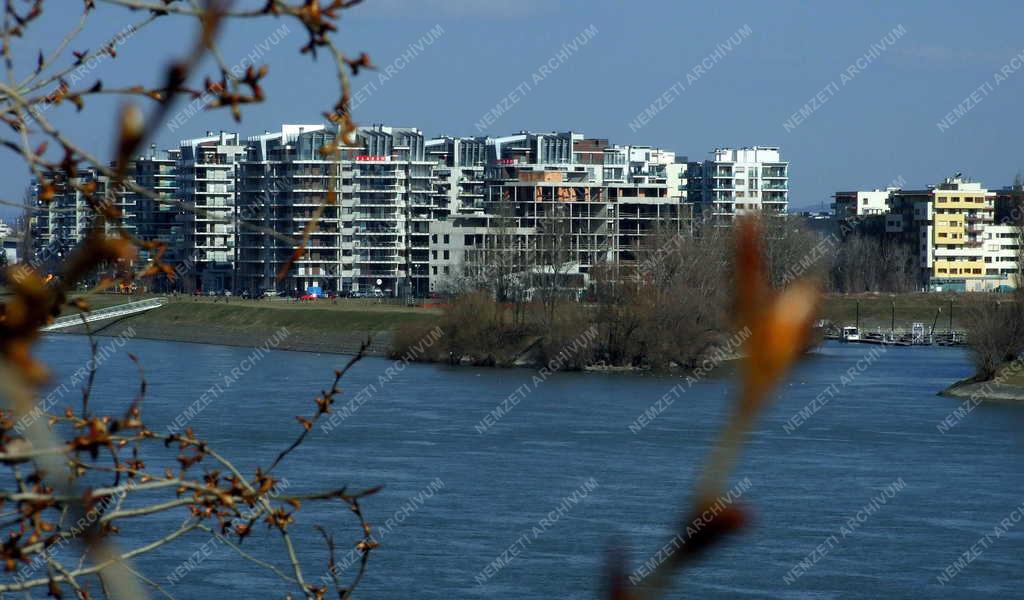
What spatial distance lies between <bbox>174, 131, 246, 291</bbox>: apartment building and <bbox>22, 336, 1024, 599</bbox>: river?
36.8 meters

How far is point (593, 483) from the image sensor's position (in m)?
18.5

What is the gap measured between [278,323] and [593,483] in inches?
1308

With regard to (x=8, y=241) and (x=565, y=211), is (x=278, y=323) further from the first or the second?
(x=8, y=241)

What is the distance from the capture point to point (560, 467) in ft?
64.1

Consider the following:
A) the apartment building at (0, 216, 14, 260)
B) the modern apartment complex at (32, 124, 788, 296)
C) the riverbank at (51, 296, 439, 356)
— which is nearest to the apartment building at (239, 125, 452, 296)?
the modern apartment complex at (32, 124, 788, 296)

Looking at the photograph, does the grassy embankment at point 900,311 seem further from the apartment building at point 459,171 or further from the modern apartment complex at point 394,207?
the apartment building at point 459,171

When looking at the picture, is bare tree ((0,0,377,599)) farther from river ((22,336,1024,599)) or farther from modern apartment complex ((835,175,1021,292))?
modern apartment complex ((835,175,1021,292))

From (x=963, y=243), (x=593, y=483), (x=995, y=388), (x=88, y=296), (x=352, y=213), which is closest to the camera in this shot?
(x=88, y=296)

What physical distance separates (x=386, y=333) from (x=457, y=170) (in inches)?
1199

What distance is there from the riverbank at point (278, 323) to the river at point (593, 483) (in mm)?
13450

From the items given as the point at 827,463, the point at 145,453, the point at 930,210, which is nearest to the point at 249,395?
the point at 145,453

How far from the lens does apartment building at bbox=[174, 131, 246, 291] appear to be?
69.2 m

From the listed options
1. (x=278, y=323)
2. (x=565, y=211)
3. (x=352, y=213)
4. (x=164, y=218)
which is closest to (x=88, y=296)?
(x=278, y=323)

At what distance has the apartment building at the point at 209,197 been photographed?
227 feet
